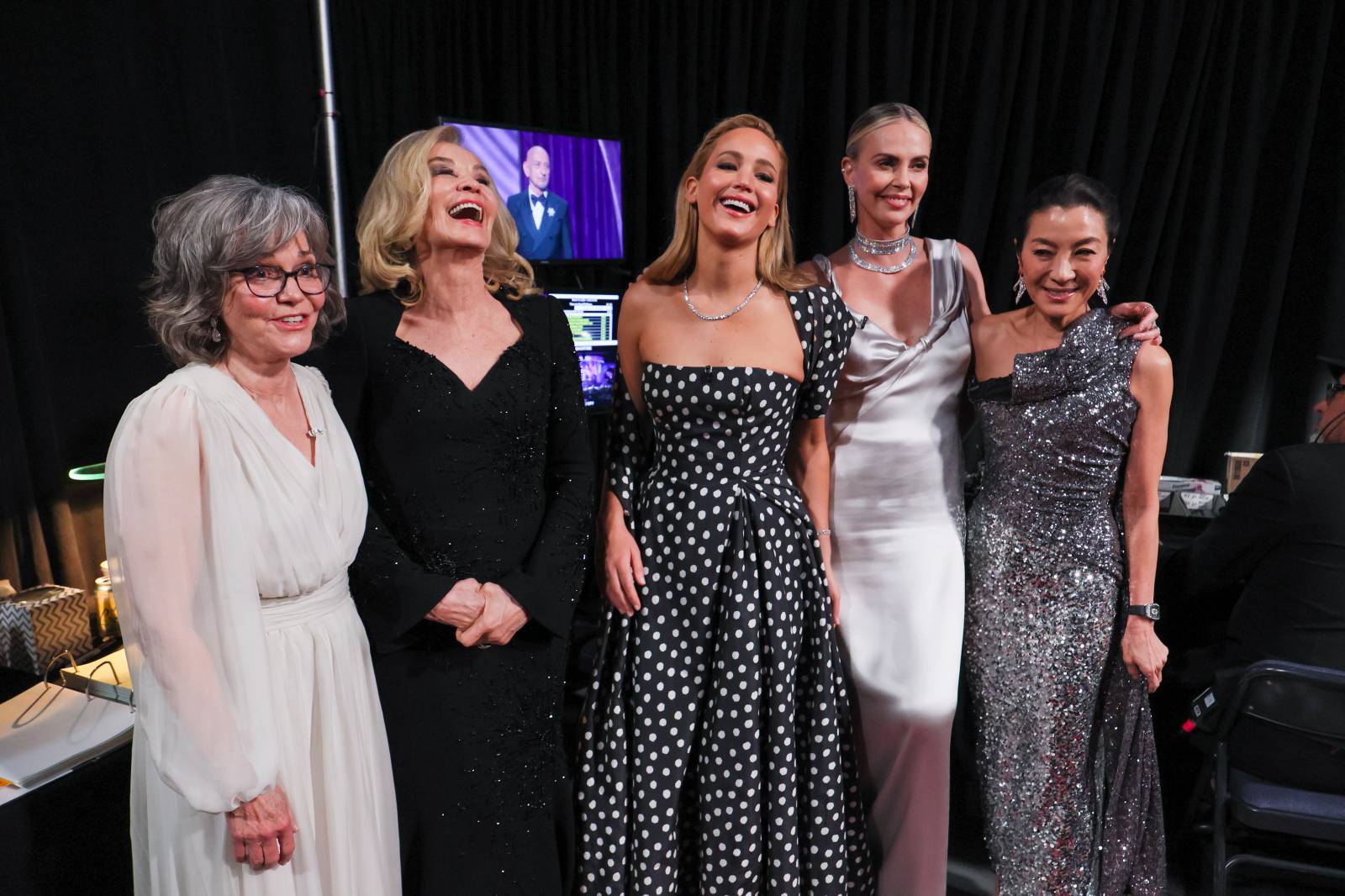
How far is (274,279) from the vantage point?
136 centimetres

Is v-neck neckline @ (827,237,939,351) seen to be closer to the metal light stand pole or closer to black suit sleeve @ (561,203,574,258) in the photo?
black suit sleeve @ (561,203,574,258)

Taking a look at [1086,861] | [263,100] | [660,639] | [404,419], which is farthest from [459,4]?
[1086,861]

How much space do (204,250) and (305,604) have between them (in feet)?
1.92

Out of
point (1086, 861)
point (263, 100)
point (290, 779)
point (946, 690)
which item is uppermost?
point (263, 100)

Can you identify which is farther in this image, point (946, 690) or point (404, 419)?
point (946, 690)

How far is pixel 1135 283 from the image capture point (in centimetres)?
340

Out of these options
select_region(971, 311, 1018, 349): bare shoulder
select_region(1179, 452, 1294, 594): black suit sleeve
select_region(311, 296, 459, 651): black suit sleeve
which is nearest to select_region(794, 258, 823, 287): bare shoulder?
select_region(971, 311, 1018, 349): bare shoulder

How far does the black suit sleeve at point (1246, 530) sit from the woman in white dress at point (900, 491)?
69 centimetres

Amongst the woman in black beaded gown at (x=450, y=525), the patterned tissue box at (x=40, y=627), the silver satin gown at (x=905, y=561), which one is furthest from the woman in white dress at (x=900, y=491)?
the patterned tissue box at (x=40, y=627)

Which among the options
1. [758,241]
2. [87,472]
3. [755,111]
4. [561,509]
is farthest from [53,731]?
[755,111]

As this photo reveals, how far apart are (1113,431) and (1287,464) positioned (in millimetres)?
635

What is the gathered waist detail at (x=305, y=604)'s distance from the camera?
1384 millimetres

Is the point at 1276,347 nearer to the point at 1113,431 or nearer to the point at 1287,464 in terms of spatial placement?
the point at 1287,464

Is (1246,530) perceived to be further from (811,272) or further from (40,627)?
(40,627)
